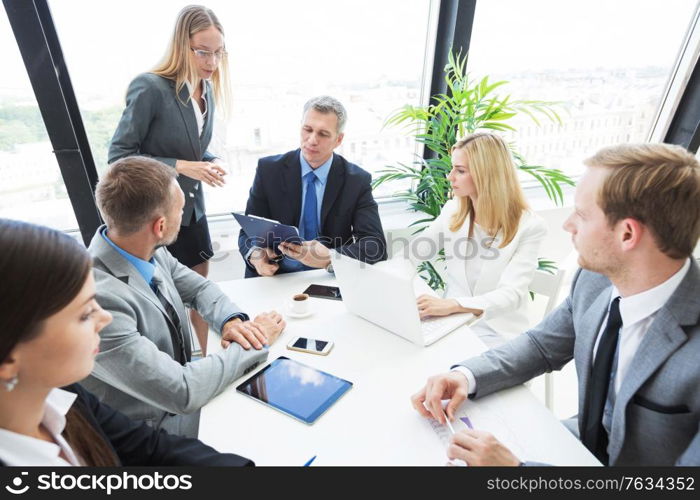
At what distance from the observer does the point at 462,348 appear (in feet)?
5.17

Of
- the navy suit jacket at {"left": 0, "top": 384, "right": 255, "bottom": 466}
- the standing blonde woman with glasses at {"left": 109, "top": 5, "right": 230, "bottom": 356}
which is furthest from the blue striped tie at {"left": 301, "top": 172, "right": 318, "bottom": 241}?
the navy suit jacket at {"left": 0, "top": 384, "right": 255, "bottom": 466}

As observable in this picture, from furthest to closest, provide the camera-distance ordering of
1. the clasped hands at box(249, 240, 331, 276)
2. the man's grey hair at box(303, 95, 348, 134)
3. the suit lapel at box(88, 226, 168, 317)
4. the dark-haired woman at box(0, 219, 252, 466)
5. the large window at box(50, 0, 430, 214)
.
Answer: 1. the large window at box(50, 0, 430, 214)
2. the man's grey hair at box(303, 95, 348, 134)
3. the clasped hands at box(249, 240, 331, 276)
4. the suit lapel at box(88, 226, 168, 317)
5. the dark-haired woman at box(0, 219, 252, 466)

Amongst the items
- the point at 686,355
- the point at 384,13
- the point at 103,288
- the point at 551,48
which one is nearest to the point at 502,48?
the point at 551,48

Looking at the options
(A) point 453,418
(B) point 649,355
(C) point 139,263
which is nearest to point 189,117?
(C) point 139,263

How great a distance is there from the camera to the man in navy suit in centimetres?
231

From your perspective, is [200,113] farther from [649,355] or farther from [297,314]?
[649,355]

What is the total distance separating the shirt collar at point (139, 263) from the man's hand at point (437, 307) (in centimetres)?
97

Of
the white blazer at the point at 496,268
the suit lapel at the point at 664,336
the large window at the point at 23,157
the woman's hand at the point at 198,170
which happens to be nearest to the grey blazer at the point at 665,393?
the suit lapel at the point at 664,336

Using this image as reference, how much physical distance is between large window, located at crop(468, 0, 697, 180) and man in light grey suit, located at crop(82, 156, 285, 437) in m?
2.45

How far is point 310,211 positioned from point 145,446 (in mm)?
1496

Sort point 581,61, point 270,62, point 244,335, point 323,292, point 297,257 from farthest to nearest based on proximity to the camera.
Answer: point 581,61
point 270,62
point 297,257
point 323,292
point 244,335

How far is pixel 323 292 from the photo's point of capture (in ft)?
6.41

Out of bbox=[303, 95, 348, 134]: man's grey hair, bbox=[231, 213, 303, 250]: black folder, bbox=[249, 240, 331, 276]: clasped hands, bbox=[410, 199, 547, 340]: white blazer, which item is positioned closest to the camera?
bbox=[231, 213, 303, 250]: black folder

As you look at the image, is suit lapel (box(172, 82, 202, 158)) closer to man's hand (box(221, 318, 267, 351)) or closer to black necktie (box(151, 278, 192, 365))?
black necktie (box(151, 278, 192, 365))
